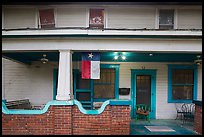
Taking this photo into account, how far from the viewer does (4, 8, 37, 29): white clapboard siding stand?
8266mm

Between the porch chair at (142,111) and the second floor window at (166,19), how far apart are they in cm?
379

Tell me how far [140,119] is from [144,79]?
1938mm

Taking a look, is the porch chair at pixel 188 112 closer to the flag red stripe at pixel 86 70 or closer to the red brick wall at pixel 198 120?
the red brick wall at pixel 198 120

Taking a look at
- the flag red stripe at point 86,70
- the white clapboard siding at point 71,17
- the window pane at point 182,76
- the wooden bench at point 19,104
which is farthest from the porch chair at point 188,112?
the wooden bench at point 19,104

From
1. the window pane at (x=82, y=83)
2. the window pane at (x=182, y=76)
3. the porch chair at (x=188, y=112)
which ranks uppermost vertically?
the window pane at (x=182, y=76)

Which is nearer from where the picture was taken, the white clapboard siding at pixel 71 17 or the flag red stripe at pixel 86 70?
the flag red stripe at pixel 86 70

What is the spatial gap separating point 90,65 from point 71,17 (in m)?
2.25

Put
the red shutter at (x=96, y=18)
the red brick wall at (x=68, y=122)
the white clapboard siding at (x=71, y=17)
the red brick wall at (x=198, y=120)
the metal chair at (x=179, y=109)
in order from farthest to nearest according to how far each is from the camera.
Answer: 1. the metal chair at (x=179, y=109)
2. the red shutter at (x=96, y=18)
3. the white clapboard siding at (x=71, y=17)
4. the red brick wall at (x=198, y=120)
5. the red brick wall at (x=68, y=122)

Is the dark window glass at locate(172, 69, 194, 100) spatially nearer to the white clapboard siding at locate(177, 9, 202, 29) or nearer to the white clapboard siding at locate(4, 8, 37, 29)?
the white clapboard siding at locate(177, 9, 202, 29)

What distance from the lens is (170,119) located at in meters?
10.1

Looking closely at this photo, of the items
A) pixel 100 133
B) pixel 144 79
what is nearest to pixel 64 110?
pixel 100 133

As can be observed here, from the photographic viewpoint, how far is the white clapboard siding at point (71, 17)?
8103 mm

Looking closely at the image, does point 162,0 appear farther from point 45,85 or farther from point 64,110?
point 45,85

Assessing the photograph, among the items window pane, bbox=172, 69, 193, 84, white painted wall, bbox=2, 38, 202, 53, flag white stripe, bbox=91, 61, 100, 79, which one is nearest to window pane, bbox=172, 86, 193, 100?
window pane, bbox=172, 69, 193, 84
